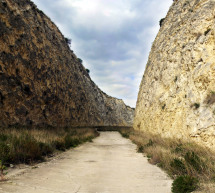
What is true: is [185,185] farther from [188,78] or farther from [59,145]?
[188,78]

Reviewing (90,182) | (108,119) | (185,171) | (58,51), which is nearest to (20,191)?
(90,182)

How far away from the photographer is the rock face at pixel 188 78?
11.2 meters

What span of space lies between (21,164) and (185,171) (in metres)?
5.95

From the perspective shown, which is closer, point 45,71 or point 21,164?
point 21,164

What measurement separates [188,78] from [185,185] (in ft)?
38.0

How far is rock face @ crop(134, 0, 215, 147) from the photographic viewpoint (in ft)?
36.8

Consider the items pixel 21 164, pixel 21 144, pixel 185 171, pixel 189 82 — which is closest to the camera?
pixel 185 171

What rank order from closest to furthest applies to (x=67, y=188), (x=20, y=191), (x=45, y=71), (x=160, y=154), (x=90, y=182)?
(x=20, y=191)
(x=67, y=188)
(x=90, y=182)
(x=160, y=154)
(x=45, y=71)

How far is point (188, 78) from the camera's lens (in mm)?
14820

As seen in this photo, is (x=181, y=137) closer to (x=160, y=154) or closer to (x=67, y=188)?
(x=160, y=154)

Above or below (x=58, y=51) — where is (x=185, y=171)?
below

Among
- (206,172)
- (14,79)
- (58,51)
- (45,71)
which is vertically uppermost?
(58,51)

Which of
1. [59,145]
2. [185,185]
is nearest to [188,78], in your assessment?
[59,145]

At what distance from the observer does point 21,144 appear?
812cm
